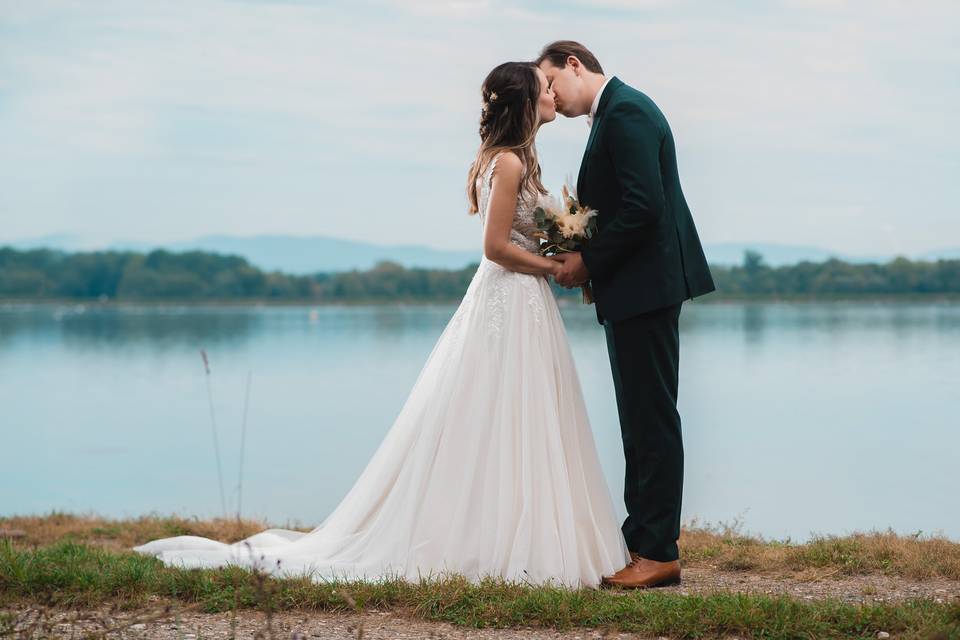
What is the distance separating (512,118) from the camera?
562 centimetres

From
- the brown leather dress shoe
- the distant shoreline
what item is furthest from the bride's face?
the distant shoreline

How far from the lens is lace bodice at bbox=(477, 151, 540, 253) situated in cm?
569

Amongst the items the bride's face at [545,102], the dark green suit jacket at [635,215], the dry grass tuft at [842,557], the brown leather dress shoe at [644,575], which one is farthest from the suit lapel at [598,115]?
the dry grass tuft at [842,557]

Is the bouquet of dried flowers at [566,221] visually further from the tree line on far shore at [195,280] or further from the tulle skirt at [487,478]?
the tree line on far shore at [195,280]

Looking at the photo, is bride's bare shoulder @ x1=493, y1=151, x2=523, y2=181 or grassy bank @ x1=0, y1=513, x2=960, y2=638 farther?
bride's bare shoulder @ x1=493, y1=151, x2=523, y2=181

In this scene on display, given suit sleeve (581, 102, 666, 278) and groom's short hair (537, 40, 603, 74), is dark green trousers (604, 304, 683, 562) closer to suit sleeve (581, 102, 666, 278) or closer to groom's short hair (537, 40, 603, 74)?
suit sleeve (581, 102, 666, 278)

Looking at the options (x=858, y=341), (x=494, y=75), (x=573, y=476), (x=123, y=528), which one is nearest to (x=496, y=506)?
(x=573, y=476)

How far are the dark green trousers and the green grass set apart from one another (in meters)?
0.61

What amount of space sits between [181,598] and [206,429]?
18124 mm

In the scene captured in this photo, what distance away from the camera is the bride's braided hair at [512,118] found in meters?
5.54

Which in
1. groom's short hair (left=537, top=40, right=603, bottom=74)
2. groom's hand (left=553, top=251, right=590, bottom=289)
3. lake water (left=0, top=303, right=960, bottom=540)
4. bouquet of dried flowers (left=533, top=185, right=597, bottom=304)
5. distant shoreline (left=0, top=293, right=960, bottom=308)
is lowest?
lake water (left=0, top=303, right=960, bottom=540)

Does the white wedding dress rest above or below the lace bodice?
below

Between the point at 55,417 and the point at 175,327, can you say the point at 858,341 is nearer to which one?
the point at 55,417

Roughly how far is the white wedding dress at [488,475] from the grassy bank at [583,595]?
0.90 ft
